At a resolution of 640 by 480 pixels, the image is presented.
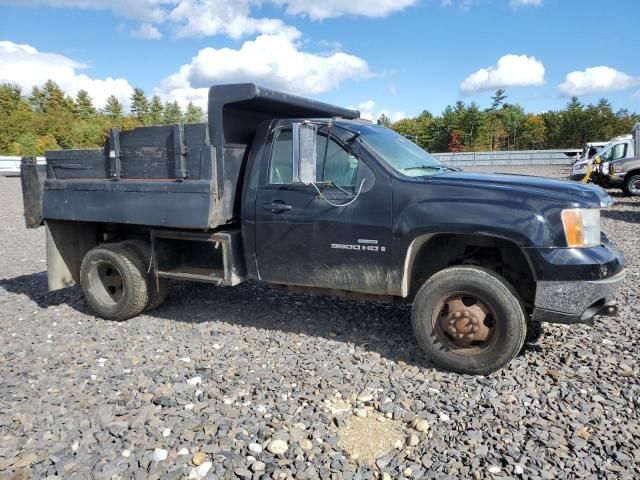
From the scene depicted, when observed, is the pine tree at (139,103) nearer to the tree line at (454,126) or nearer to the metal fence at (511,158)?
the tree line at (454,126)

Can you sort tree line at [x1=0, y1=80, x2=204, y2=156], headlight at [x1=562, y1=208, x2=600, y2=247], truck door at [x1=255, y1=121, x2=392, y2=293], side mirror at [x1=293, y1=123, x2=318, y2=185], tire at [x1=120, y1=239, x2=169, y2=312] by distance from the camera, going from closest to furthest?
headlight at [x1=562, y1=208, x2=600, y2=247], side mirror at [x1=293, y1=123, x2=318, y2=185], truck door at [x1=255, y1=121, x2=392, y2=293], tire at [x1=120, y1=239, x2=169, y2=312], tree line at [x1=0, y1=80, x2=204, y2=156]

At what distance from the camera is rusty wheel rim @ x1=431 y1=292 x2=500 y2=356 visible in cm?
386

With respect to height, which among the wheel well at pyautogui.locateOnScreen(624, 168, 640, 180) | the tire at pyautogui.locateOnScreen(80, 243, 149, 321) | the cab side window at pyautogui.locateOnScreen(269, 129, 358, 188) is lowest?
the tire at pyautogui.locateOnScreen(80, 243, 149, 321)

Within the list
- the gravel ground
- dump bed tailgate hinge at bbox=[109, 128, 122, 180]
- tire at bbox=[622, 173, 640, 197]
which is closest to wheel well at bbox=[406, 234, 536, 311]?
the gravel ground

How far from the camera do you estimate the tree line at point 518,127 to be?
5903 cm

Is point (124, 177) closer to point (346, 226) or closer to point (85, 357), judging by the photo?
point (85, 357)

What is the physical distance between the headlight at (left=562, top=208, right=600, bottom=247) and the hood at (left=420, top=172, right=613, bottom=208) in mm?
61

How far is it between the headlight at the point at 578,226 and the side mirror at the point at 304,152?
1917 mm

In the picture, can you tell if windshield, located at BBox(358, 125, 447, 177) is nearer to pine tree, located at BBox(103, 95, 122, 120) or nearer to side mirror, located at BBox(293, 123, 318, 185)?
side mirror, located at BBox(293, 123, 318, 185)

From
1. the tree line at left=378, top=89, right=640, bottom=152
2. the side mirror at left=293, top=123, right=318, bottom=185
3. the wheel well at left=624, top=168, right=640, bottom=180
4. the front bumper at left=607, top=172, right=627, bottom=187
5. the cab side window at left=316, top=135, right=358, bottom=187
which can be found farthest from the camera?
the tree line at left=378, top=89, right=640, bottom=152

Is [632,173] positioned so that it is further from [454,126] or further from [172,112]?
[172,112]

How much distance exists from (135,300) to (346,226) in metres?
2.58

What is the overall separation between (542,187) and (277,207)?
2226 millimetres

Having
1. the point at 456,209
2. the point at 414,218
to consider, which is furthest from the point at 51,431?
the point at 456,209
